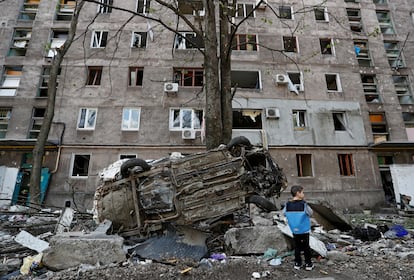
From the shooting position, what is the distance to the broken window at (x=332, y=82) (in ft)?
52.6

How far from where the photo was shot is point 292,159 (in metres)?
13.9

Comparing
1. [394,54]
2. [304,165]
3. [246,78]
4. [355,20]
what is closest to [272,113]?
[246,78]

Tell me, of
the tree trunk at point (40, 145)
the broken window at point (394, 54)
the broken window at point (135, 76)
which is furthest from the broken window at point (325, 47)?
Answer: the tree trunk at point (40, 145)

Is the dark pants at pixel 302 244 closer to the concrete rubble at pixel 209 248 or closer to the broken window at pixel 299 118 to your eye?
the concrete rubble at pixel 209 248

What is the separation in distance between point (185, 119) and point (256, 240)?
11.3 m

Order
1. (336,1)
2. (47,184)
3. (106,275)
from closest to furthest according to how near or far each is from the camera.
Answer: (106,275) → (47,184) → (336,1)

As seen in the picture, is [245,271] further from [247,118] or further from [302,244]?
[247,118]

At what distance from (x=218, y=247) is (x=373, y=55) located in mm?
19851

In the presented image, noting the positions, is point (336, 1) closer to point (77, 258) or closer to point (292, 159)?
point (292, 159)

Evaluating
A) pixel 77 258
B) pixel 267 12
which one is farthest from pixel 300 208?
pixel 267 12

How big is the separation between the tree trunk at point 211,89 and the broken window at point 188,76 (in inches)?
344

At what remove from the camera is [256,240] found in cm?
371

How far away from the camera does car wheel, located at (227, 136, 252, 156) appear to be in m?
4.75

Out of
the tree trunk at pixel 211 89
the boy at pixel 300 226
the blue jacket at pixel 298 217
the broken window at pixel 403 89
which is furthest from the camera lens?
the broken window at pixel 403 89
